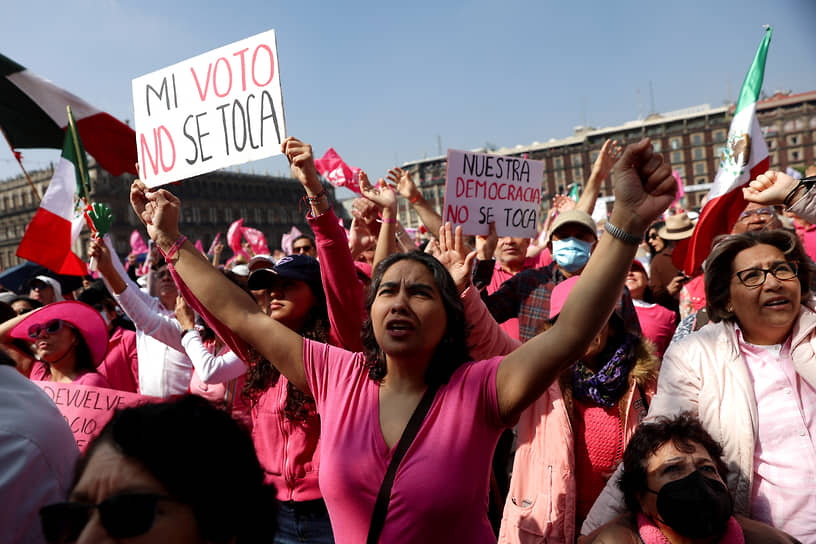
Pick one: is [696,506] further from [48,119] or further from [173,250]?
[48,119]

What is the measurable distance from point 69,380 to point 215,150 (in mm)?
1430

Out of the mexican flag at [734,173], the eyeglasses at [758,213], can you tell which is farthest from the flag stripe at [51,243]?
the eyeglasses at [758,213]

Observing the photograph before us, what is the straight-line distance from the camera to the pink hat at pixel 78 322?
134 inches

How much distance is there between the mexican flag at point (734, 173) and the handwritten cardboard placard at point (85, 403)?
3708 mm

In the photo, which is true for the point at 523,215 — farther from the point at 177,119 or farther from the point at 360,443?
the point at 360,443

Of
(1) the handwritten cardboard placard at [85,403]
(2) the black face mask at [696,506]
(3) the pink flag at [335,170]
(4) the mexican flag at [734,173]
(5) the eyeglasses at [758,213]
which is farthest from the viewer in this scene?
(3) the pink flag at [335,170]

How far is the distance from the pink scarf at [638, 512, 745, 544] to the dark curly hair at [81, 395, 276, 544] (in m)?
1.29

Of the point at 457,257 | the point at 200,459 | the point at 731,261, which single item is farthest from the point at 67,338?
the point at 731,261

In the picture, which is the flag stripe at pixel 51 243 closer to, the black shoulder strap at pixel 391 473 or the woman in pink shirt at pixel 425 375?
the woman in pink shirt at pixel 425 375

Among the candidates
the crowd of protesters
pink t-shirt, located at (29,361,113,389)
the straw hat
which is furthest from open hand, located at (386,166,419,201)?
the straw hat

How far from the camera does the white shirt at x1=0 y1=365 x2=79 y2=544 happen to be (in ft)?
3.95

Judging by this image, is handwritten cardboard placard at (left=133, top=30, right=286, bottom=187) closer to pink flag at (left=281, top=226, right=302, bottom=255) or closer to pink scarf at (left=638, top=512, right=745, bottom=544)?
pink scarf at (left=638, top=512, right=745, bottom=544)

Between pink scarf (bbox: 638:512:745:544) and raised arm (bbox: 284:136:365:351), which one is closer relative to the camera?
pink scarf (bbox: 638:512:745:544)

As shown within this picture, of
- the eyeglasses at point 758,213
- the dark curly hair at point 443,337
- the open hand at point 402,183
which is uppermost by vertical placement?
the open hand at point 402,183
